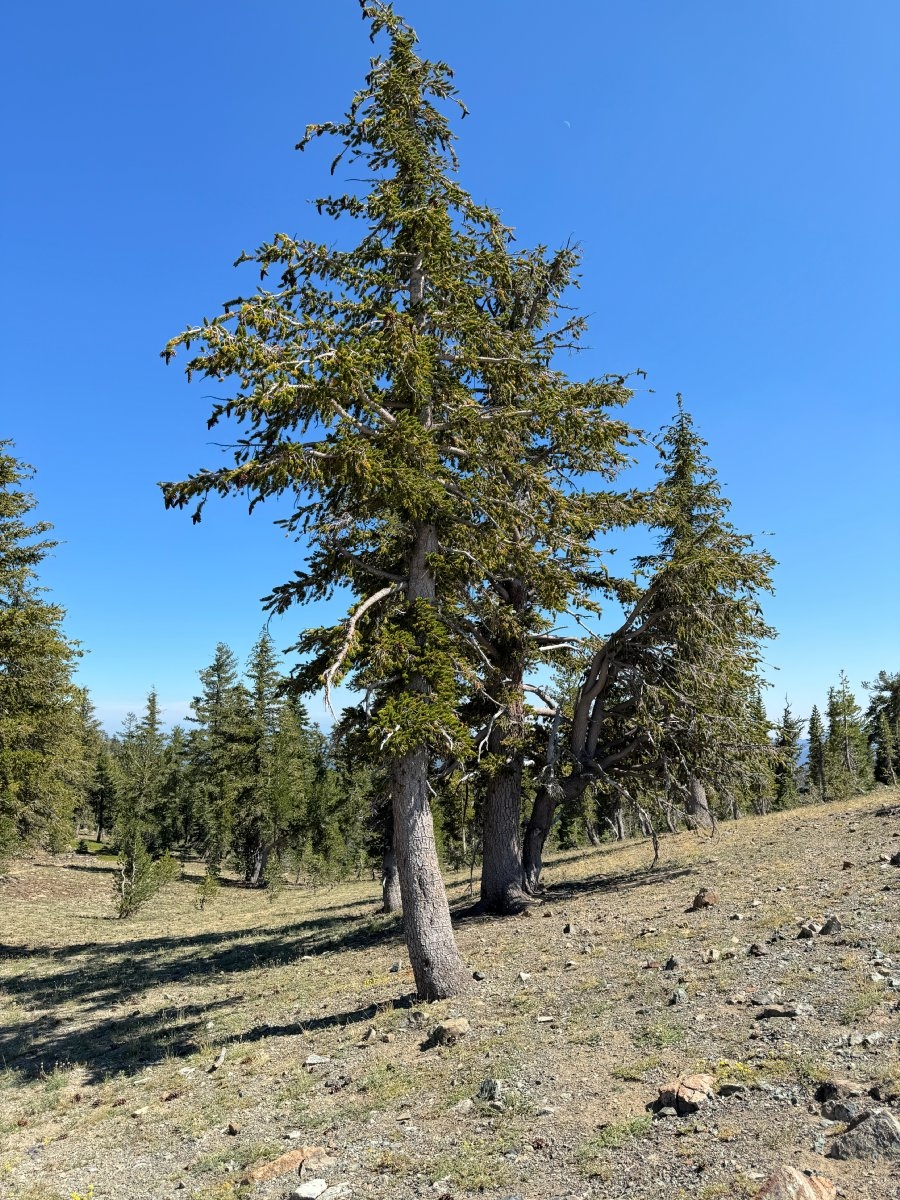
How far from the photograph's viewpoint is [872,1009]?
6.11 m

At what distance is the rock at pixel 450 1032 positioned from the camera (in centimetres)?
792

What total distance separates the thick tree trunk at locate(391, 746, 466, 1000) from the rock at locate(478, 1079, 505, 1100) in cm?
315

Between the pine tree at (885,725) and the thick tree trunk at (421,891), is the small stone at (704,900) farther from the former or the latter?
the pine tree at (885,725)

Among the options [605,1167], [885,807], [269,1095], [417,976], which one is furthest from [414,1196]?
[885,807]

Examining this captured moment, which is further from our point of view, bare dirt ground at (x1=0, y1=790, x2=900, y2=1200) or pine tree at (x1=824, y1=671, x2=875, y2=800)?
pine tree at (x1=824, y1=671, x2=875, y2=800)

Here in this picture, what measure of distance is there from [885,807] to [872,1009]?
13.9 metres

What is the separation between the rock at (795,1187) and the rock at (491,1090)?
2.87 m

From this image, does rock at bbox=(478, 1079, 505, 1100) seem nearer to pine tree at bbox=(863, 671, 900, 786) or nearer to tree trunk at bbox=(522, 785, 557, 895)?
tree trunk at bbox=(522, 785, 557, 895)

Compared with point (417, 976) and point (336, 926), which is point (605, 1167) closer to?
point (417, 976)

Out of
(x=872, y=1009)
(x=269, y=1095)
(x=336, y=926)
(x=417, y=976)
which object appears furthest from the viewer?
(x=336, y=926)

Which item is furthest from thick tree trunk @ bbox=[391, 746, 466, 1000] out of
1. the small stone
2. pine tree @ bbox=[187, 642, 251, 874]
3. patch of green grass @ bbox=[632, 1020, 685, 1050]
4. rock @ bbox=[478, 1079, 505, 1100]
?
pine tree @ bbox=[187, 642, 251, 874]

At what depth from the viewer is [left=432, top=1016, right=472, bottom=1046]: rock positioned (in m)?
7.92

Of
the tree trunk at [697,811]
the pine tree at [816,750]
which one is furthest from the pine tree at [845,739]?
the tree trunk at [697,811]

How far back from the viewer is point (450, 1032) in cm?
797
